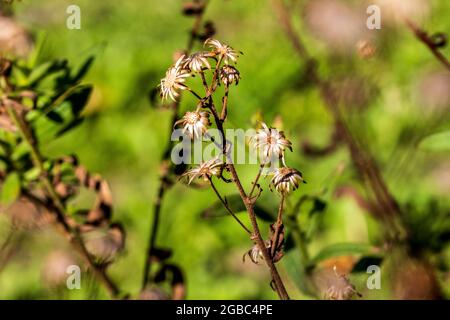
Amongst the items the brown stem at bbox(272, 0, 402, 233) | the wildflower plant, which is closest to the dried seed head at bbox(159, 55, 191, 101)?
the wildflower plant

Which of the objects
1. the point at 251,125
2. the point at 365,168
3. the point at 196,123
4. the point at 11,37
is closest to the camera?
the point at 196,123

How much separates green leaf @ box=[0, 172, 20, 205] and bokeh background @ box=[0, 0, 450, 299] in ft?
0.97

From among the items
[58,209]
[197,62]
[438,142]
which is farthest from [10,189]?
[438,142]

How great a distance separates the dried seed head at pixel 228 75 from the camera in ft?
3.26

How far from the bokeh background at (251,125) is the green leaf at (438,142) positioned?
8.3 inches

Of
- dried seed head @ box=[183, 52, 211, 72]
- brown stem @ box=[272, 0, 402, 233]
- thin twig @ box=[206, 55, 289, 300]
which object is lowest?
thin twig @ box=[206, 55, 289, 300]

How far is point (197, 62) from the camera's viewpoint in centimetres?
101

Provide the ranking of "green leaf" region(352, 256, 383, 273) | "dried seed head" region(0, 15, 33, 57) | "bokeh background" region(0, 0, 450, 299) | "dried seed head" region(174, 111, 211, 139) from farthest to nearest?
"bokeh background" region(0, 0, 450, 299)
"green leaf" region(352, 256, 383, 273)
"dried seed head" region(0, 15, 33, 57)
"dried seed head" region(174, 111, 211, 139)

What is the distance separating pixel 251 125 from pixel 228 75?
480 mm

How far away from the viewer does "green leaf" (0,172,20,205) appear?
140 cm

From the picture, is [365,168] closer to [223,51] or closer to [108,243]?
[108,243]

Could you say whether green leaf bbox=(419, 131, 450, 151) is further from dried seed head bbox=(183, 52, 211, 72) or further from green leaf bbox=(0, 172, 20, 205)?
green leaf bbox=(0, 172, 20, 205)

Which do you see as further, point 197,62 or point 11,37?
point 11,37
